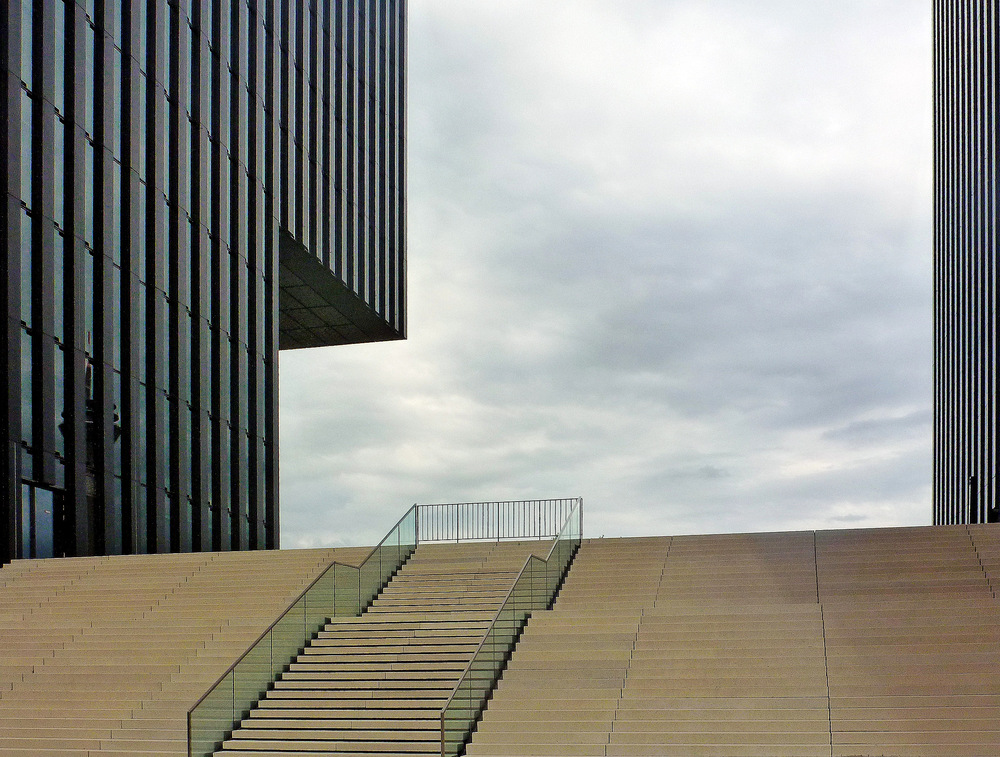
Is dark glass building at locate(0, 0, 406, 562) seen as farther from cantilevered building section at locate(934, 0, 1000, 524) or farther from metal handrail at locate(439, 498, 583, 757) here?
cantilevered building section at locate(934, 0, 1000, 524)

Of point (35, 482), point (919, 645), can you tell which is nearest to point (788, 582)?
point (919, 645)

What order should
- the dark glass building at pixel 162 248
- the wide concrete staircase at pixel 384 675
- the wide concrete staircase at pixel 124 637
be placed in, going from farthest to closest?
the dark glass building at pixel 162 248
the wide concrete staircase at pixel 124 637
the wide concrete staircase at pixel 384 675

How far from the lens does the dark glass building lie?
2553 cm

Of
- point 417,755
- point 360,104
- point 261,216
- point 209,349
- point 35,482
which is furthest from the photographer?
point 360,104

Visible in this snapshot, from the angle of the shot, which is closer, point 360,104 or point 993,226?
point 993,226

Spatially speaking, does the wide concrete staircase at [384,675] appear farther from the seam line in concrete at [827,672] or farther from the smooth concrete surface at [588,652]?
the seam line in concrete at [827,672]

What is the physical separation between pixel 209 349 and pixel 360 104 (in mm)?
17294

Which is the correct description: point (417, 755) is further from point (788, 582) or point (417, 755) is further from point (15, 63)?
point (15, 63)

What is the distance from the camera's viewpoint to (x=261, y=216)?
37.6 metres

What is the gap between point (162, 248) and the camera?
31141mm

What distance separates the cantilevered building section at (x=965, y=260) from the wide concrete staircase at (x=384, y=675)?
23285 millimetres

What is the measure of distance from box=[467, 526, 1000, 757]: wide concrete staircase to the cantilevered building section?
64.7ft

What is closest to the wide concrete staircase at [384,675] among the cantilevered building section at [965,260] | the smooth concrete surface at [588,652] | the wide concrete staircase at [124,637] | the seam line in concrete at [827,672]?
the smooth concrete surface at [588,652]

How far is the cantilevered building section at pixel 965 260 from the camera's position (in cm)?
3941
